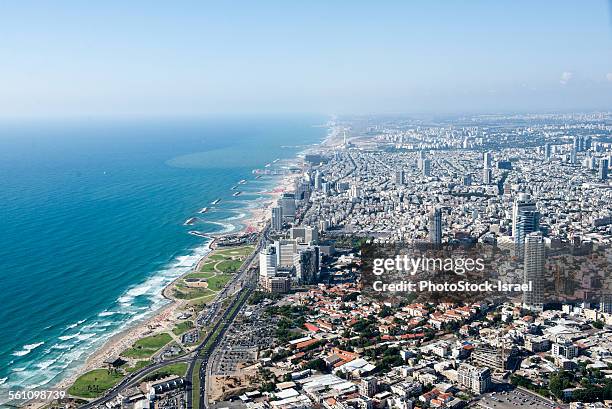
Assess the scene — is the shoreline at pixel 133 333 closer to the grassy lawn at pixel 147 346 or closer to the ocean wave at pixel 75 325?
the grassy lawn at pixel 147 346

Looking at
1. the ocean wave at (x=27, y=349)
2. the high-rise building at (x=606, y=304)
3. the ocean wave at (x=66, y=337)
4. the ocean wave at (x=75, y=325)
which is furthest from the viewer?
the ocean wave at (x=75, y=325)

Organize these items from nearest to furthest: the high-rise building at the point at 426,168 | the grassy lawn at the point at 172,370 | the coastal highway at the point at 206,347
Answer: the coastal highway at the point at 206,347 → the grassy lawn at the point at 172,370 → the high-rise building at the point at 426,168

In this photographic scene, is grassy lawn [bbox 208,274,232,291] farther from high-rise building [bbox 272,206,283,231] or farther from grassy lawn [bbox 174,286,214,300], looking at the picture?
high-rise building [bbox 272,206,283,231]

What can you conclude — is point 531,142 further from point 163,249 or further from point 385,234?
point 163,249

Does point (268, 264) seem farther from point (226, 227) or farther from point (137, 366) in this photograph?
point (226, 227)

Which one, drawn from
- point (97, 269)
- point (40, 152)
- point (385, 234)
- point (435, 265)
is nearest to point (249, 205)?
point (385, 234)

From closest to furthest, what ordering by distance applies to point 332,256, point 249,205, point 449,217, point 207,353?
point 207,353, point 332,256, point 449,217, point 249,205

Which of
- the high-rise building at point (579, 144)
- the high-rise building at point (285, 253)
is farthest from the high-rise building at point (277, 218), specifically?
the high-rise building at point (579, 144)
